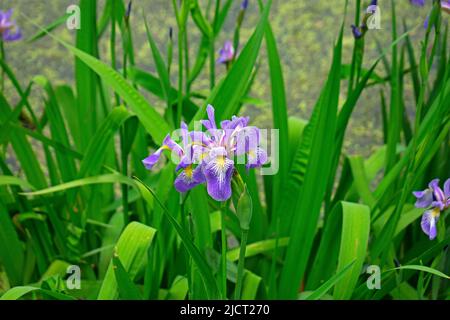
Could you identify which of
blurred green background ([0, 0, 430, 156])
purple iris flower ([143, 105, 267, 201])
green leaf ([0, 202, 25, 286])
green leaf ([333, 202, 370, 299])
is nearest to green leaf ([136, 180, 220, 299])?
purple iris flower ([143, 105, 267, 201])

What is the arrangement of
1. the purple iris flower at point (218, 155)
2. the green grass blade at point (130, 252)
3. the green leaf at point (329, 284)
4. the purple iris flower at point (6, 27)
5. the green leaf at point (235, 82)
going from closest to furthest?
the purple iris flower at point (218, 155)
the green leaf at point (329, 284)
the green grass blade at point (130, 252)
the green leaf at point (235, 82)
the purple iris flower at point (6, 27)

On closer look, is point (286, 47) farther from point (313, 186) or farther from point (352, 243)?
point (352, 243)

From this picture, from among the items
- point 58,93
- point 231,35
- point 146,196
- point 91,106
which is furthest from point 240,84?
point 231,35

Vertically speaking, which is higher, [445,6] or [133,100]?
[445,6]

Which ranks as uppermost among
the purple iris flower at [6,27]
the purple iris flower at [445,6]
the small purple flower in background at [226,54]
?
the purple iris flower at [445,6]

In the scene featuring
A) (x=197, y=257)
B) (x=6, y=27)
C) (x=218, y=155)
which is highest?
(x=6, y=27)

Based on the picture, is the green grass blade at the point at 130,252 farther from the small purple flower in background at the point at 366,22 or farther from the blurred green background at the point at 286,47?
the blurred green background at the point at 286,47

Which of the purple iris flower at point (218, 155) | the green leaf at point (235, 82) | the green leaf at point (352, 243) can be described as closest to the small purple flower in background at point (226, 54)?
the green leaf at point (235, 82)

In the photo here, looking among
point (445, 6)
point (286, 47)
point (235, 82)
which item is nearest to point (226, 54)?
point (235, 82)
